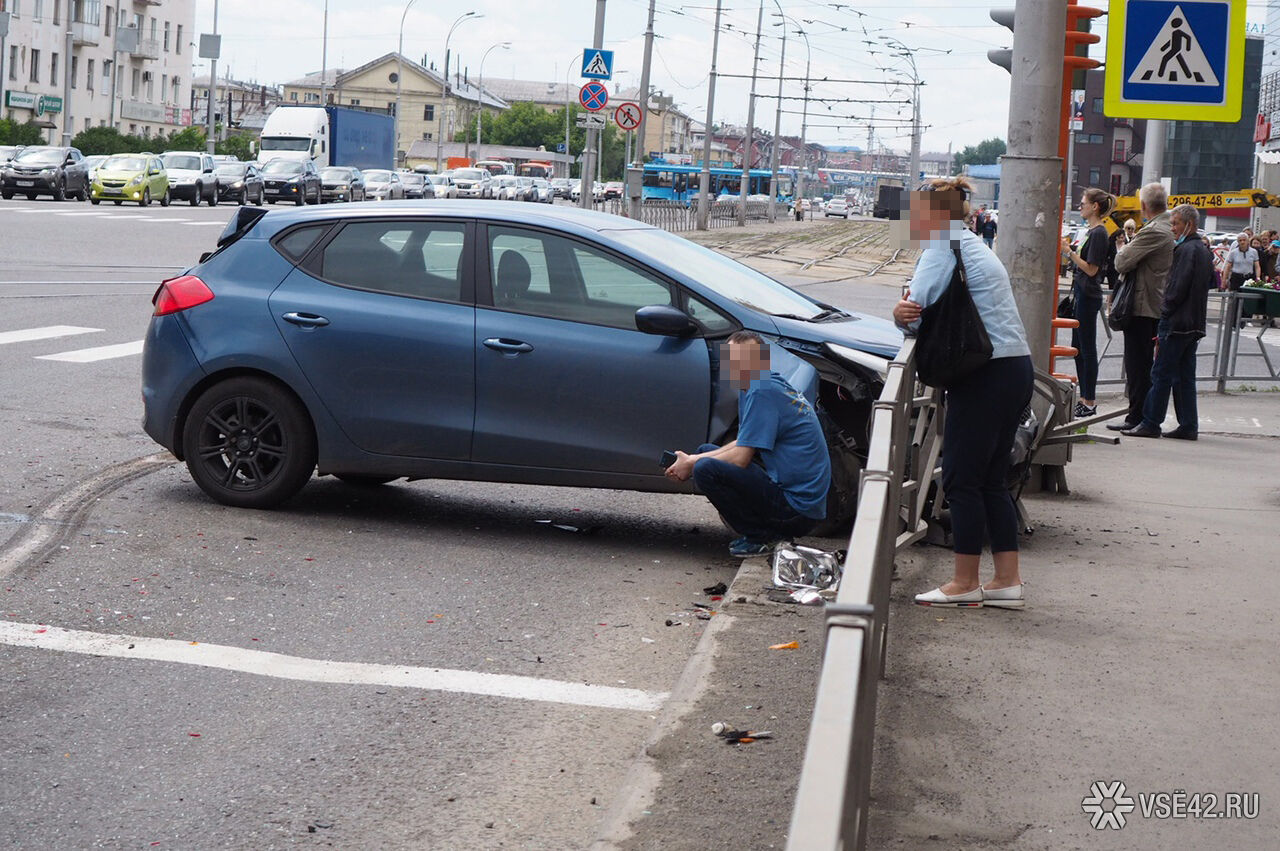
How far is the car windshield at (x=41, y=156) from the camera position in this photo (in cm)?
4791

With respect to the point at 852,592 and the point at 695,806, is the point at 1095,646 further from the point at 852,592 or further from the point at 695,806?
the point at 852,592

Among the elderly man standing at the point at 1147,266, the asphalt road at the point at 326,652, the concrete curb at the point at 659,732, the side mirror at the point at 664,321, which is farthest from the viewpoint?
the elderly man standing at the point at 1147,266

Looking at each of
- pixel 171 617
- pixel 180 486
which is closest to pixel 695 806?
pixel 171 617

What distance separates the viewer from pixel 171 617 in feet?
19.8

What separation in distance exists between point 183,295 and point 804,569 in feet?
11.3

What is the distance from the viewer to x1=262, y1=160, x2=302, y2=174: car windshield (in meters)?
54.4

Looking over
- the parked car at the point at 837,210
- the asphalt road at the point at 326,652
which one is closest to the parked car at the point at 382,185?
the asphalt road at the point at 326,652

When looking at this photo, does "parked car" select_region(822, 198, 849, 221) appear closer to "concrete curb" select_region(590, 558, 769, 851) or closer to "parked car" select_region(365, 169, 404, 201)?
"parked car" select_region(365, 169, 404, 201)

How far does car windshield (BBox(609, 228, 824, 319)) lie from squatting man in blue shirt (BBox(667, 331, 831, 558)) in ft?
2.55

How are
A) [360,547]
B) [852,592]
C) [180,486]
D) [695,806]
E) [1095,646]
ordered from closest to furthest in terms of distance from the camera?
[852,592], [695,806], [1095,646], [360,547], [180,486]

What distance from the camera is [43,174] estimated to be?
47375 mm

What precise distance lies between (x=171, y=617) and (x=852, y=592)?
12.7ft

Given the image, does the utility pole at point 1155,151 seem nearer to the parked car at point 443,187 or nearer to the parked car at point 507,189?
the parked car at point 443,187

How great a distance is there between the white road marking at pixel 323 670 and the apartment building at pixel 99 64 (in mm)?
68283
